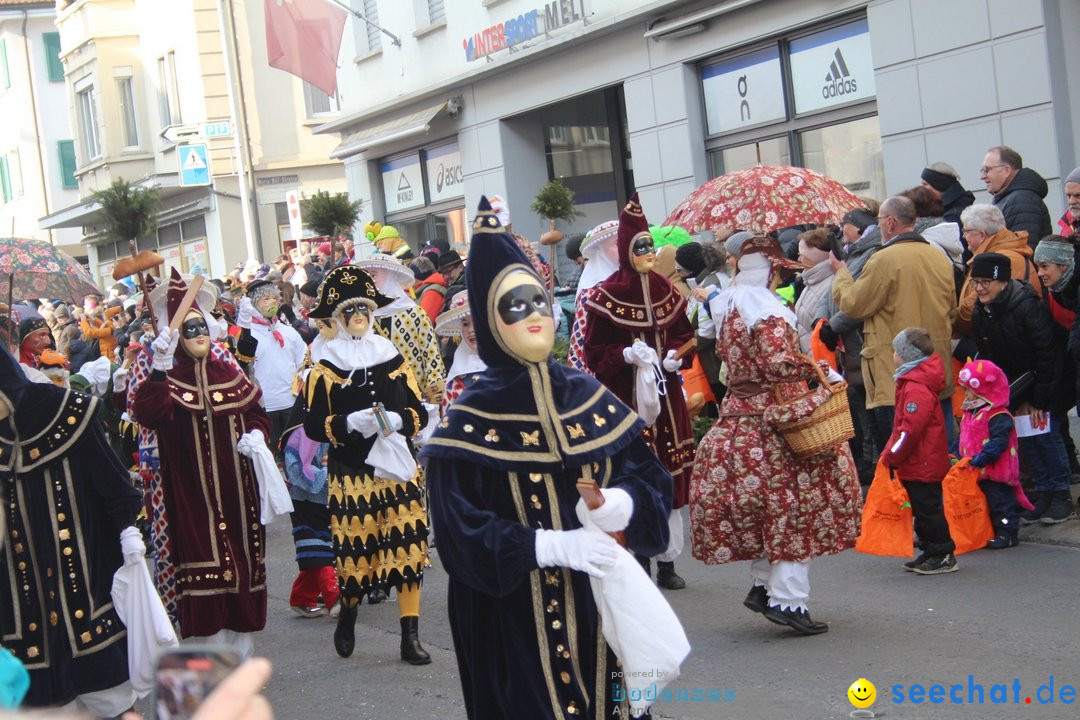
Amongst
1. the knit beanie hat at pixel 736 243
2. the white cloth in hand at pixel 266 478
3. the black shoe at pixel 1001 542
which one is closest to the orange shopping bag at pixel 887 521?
the black shoe at pixel 1001 542

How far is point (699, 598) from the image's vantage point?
7824 mm

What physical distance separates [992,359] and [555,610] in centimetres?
545

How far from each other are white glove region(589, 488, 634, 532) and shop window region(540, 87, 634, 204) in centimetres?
1543


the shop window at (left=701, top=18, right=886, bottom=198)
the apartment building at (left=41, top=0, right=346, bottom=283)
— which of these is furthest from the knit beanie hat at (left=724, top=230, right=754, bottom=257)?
the apartment building at (left=41, top=0, right=346, bottom=283)

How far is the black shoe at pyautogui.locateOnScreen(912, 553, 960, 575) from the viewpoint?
764 centimetres

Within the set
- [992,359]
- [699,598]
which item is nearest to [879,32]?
[992,359]

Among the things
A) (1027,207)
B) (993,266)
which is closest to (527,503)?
(993,266)

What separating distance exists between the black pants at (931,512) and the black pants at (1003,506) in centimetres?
50

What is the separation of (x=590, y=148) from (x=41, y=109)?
31.4 meters

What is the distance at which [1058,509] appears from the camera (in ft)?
26.9

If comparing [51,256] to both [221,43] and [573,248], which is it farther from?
[221,43]

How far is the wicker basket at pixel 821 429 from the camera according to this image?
6508mm

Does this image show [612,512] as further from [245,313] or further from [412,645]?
[245,313]

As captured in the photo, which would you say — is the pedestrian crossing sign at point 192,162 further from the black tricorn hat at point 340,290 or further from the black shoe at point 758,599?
the black shoe at point 758,599
